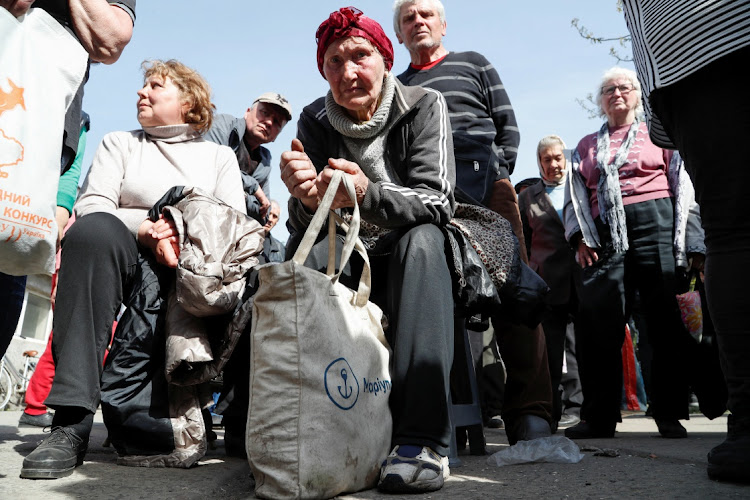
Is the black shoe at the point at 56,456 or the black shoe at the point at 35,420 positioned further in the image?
the black shoe at the point at 35,420

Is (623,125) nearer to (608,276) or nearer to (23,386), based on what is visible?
(608,276)

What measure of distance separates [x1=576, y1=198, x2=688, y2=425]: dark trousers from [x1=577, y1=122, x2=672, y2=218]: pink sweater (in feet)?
0.20

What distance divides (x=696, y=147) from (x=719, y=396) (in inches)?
79.6

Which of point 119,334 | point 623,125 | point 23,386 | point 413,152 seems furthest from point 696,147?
point 23,386

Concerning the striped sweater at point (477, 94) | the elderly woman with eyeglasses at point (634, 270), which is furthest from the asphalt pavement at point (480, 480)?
the striped sweater at point (477, 94)

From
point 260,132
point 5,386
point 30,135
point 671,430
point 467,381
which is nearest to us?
point 30,135

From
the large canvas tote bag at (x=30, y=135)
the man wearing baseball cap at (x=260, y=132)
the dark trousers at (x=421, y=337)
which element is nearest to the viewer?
the large canvas tote bag at (x=30, y=135)

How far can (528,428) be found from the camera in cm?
259

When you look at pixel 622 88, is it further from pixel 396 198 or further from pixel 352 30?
pixel 396 198

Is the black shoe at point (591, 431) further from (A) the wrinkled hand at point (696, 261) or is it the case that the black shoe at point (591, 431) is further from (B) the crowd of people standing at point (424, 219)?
(A) the wrinkled hand at point (696, 261)

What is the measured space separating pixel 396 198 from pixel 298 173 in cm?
30

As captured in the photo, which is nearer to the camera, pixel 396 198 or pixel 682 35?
pixel 682 35

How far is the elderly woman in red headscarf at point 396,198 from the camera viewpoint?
1834mm

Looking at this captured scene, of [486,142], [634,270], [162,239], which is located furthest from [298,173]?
[634,270]
